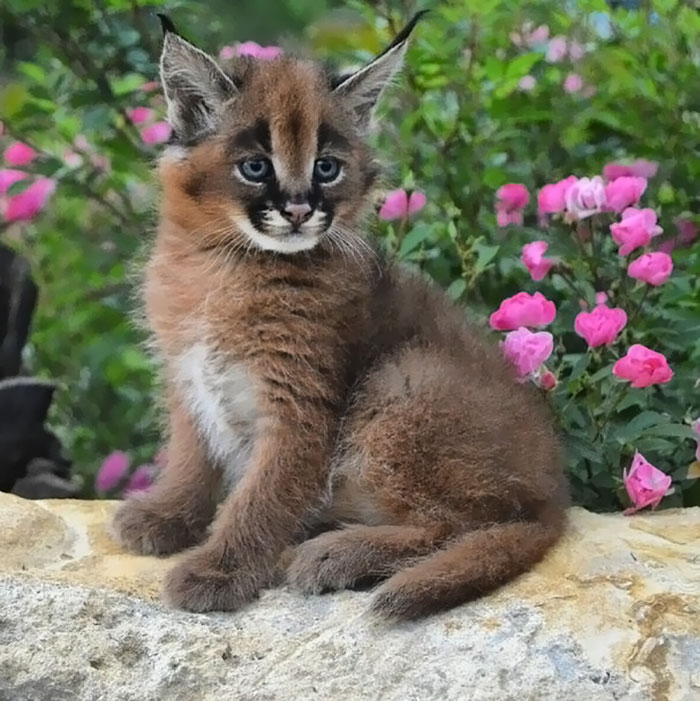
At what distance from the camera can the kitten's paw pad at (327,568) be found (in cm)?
163

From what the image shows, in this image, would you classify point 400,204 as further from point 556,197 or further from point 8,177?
point 8,177

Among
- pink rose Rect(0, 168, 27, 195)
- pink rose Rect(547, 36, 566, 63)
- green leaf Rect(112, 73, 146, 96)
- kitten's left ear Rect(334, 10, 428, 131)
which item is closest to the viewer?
kitten's left ear Rect(334, 10, 428, 131)

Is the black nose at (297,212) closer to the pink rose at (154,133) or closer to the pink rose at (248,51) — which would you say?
the pink rose at (248,51)

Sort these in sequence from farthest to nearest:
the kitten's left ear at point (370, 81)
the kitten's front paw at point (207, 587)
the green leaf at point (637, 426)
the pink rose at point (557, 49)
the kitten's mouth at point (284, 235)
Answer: the pink rose at point (557, 49), the green leaf at point (637, 426), the kitten's left ear at point (370, 81), the kitten's mouth at point (284, 235), the kitten's front paw at point (207, 587)

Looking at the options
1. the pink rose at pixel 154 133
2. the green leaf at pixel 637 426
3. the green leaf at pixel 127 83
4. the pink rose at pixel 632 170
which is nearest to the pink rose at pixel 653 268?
the green leaf at pixel 637 426

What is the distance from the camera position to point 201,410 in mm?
1921

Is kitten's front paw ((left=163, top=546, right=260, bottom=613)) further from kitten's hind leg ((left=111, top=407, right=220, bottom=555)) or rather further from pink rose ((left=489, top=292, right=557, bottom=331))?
pink rose ((left=489, top=292, right=557, bottom=331))

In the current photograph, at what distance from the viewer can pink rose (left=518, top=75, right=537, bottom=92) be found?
2.76 metres

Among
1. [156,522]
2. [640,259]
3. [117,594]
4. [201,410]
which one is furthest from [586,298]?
[117,594]

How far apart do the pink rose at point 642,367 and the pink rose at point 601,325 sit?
2.7 inches

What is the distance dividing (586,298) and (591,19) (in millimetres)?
1076

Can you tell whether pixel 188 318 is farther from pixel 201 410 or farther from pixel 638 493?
pixel 638 493

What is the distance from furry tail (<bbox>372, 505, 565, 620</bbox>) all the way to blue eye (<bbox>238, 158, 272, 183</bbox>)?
62cm

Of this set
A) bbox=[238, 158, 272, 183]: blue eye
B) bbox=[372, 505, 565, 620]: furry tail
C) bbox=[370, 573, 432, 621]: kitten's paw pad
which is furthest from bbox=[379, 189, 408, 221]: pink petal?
bbox=[370, 573, 432, 621]: kitten's paw pad
